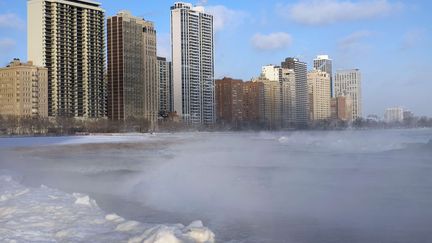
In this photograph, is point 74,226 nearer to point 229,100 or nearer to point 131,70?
point 131,70

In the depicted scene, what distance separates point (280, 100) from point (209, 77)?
30171mm

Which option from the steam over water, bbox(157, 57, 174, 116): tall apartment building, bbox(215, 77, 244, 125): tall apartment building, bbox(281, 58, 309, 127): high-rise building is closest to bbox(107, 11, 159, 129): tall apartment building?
bbox(157, 57, 174, 116): tall apartment building

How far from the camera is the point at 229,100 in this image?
498 feet

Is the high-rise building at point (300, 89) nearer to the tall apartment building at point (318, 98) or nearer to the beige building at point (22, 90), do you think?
the tall apartment building at point (318, 98)

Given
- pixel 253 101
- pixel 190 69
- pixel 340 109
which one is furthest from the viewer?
pixel 340 109

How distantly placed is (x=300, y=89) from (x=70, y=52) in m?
89.2

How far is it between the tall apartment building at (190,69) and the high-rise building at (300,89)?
3905 cm

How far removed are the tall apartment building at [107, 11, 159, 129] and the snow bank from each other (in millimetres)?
112305

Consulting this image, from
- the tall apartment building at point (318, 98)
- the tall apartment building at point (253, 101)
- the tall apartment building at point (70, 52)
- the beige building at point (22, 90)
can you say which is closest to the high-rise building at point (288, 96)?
the tall apartment building at point (318, 98)

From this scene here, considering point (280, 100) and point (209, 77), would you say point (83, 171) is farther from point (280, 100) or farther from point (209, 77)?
point (280, 100)

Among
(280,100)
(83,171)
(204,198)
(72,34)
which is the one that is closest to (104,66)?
(72,34)

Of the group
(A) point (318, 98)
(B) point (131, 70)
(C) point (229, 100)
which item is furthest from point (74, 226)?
(A) point (318, 98)

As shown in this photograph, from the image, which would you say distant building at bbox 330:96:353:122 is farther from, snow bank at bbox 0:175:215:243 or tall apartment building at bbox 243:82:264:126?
snow bank at bbox 0:175:215:243

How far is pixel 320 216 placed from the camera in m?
9.16
